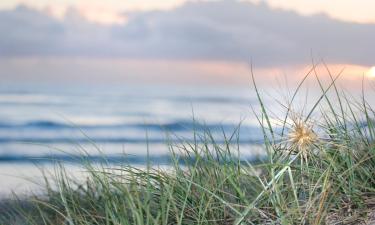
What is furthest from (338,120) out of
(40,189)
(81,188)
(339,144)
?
(40,189)

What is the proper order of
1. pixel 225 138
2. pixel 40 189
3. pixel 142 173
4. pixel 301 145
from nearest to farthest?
pixel 301 145, pixel 142 173, pixel 225 138, pixel 40 189

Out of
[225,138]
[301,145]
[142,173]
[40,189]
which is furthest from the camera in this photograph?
[40,189]

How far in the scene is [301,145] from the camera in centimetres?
302

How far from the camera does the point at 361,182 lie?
11.9ft

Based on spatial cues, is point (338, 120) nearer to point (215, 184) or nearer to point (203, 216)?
point (215, 184)

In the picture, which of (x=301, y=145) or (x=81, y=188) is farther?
(x=81, y=188)

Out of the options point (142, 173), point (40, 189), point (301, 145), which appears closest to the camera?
point (301, 145)

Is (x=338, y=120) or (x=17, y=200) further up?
(x=338, y=120)

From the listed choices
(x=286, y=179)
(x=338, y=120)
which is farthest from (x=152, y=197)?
(x=338, y=120)

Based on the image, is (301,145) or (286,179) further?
(286,179)

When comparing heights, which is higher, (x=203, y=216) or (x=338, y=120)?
(x=338, y=120)

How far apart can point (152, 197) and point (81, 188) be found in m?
0.57

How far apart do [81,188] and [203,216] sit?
1.05 m

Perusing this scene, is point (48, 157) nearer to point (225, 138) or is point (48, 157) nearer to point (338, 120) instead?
point (225, 138)
